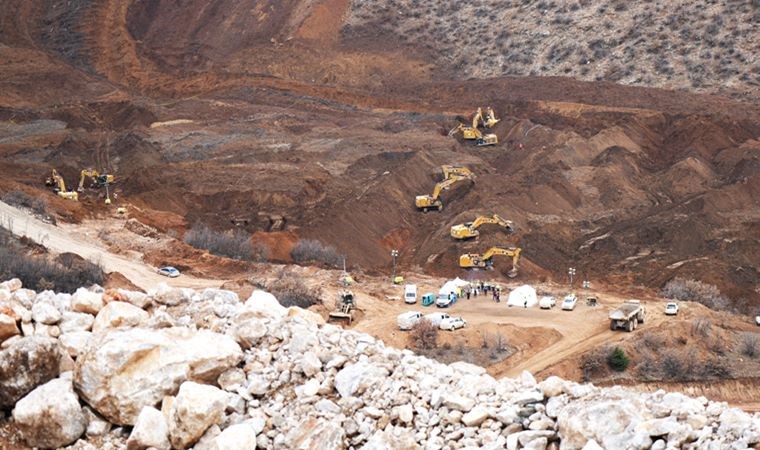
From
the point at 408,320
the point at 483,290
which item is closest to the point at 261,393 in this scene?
the point at 408,320

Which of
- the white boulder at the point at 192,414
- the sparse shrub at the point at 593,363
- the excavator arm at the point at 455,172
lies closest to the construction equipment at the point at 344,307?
the sparse shrub at the point at 593,363

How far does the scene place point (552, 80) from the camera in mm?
77062

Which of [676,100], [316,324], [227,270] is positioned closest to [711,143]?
[676,100]

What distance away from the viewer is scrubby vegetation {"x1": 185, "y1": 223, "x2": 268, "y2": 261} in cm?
4241

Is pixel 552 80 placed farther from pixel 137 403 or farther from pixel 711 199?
pixel 137 403

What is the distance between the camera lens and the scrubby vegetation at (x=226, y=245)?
42.4 meters

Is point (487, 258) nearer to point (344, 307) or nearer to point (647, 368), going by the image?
point (344, 307)

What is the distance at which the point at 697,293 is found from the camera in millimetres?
38469

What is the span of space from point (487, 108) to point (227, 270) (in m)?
37.8

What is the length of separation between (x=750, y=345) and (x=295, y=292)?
14.4 metres

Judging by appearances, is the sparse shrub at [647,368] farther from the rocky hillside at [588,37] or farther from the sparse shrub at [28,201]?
the rocky hillside at [588,37]

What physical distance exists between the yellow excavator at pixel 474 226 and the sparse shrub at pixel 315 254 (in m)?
5.94

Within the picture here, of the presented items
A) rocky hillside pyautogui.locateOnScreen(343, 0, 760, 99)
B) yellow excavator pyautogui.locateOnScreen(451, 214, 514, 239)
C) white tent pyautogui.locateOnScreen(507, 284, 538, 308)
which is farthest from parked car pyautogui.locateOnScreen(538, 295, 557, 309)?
rocky hillside pyautogui.locateOnScreen(343, 0, 760, 99)

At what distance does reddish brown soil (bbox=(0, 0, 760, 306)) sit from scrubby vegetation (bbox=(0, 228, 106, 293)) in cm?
642
